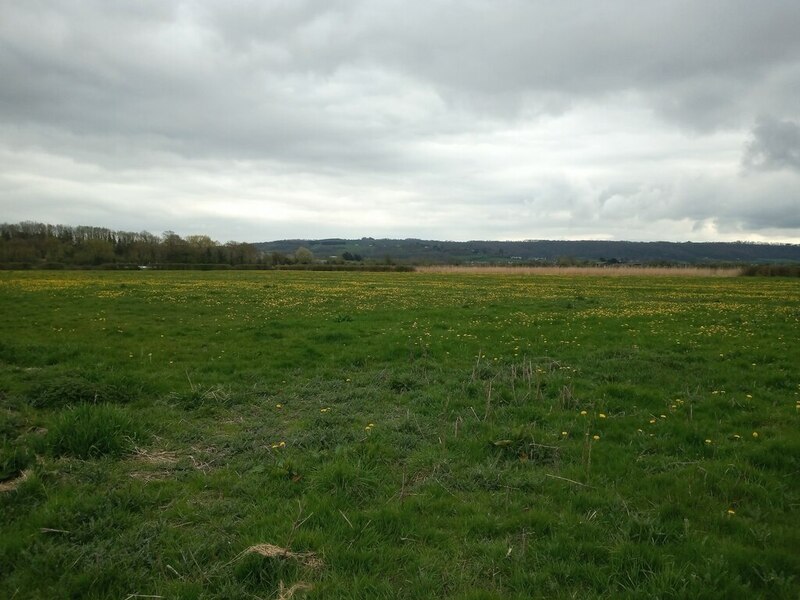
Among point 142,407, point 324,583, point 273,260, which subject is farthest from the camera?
point 273,260

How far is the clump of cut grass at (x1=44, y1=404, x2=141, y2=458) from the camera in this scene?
737 cm

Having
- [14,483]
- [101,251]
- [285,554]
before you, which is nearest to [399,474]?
[285,554]

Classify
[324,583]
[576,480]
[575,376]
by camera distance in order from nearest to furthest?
[324,583] → [576,480] → [575,376]

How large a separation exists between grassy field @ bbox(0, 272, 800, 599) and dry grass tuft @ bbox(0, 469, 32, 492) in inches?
1.6

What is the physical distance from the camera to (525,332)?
18344mm

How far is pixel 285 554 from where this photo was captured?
487 centimetres

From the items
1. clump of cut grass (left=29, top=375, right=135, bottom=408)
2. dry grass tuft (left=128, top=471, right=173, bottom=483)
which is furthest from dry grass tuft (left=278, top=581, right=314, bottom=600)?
clump of cut grass (left=29, top=375, right=135, bottom=408)

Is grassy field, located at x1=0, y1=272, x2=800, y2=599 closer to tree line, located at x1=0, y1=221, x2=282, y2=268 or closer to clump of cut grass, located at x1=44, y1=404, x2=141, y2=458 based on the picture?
clump of cut grass, located at x1=44, y1=404, x2=141, y2=458

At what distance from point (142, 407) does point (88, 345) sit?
7248 millimetres

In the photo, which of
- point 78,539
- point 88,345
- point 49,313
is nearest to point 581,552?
point 78,539

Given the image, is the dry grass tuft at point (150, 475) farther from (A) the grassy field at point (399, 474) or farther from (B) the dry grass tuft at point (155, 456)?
(B) the dry grass tuft at point (155, 456)

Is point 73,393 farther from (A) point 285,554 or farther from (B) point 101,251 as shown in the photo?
(B) point 101,251

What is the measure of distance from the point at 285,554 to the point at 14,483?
13.7 feet

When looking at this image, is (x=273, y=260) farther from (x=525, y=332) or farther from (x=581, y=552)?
(x=581, y=552)
